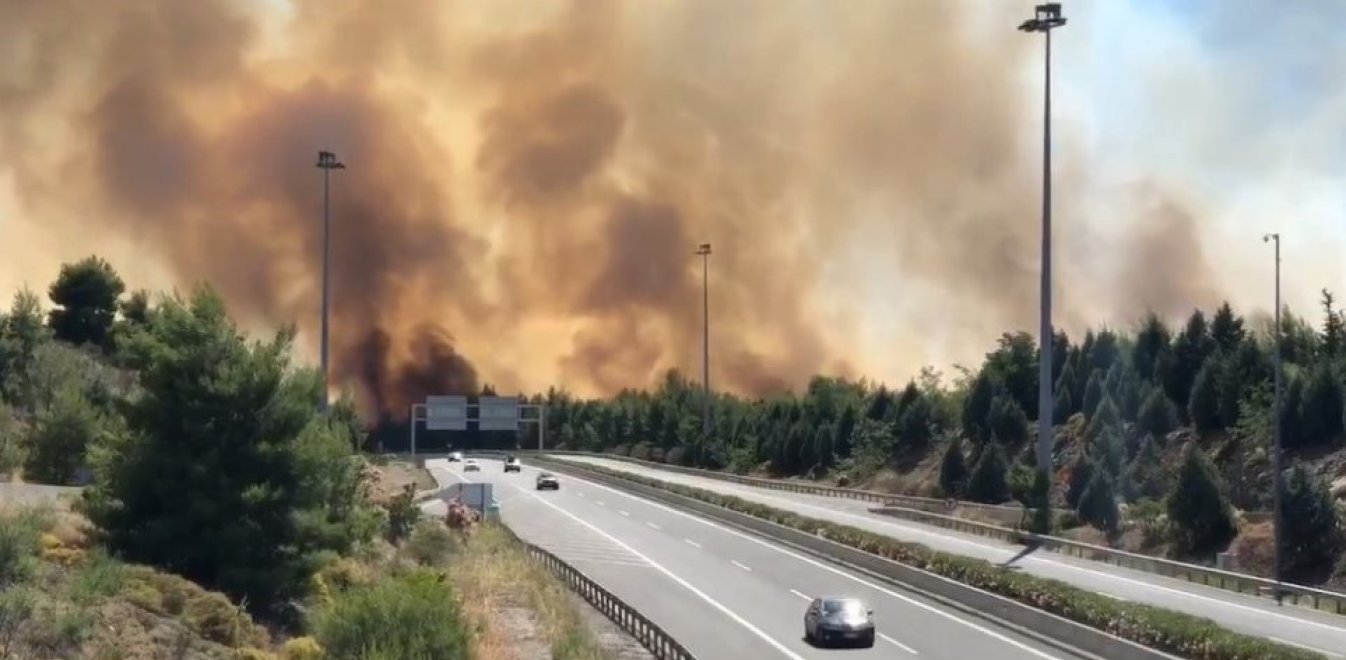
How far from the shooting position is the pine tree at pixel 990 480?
75.4m

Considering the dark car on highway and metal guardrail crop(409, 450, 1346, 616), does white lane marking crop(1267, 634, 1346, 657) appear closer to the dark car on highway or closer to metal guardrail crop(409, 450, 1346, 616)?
metal guardrail crop(409, 450, 1346, 616)

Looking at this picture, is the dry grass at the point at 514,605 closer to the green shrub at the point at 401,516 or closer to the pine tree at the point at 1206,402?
the green shrub at the point at 401,516

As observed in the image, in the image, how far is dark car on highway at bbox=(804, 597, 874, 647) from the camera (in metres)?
32.0

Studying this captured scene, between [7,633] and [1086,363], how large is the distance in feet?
255

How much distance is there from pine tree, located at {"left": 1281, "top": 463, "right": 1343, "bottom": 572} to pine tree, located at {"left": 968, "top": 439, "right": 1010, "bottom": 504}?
26191mm

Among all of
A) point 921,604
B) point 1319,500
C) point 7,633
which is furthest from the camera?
point 1319,500

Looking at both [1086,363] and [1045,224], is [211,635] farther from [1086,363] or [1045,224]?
[1086,363]

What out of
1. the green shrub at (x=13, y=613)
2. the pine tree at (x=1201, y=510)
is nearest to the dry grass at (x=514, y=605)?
the green shrub at (x=13, y=613)

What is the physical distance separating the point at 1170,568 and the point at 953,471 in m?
37.1

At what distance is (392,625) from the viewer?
78.7 ft

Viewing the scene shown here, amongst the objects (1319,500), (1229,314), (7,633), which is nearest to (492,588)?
(7,633)

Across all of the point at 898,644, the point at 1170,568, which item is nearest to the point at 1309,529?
the point at 1170,568

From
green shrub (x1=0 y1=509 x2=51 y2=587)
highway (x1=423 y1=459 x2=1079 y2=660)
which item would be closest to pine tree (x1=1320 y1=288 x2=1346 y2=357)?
highway (x1=423 y1=459 x2=1079 y2=660)

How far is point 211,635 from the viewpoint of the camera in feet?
84.7
